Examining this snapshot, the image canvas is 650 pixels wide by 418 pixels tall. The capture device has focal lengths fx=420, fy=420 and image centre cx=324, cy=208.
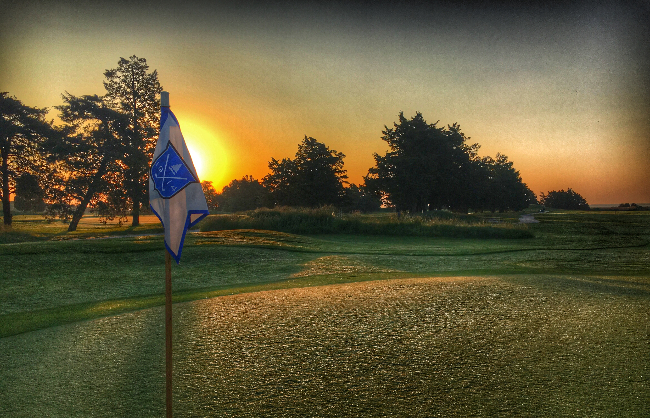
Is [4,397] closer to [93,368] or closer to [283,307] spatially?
[93,368]

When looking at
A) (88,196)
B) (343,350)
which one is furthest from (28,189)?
(343,350)

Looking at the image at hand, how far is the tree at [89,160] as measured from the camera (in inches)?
1246

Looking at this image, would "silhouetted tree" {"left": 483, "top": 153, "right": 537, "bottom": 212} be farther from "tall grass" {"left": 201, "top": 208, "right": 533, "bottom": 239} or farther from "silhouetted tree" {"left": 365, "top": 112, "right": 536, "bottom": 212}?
"tall grass" {"left": 201, "top": 208, "right": 533, "bottom": 239}

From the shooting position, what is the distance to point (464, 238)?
25.5 metres

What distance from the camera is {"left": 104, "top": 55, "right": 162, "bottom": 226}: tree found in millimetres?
34938

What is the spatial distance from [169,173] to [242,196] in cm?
9900

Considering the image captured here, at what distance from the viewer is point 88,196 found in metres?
33.4

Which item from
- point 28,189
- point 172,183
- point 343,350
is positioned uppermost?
point 28,189

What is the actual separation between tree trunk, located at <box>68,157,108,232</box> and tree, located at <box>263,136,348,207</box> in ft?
96.6

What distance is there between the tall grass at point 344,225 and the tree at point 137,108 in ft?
30.6

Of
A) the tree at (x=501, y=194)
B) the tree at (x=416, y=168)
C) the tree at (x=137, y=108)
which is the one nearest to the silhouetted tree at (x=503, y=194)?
the tree at (x=501, y=194)

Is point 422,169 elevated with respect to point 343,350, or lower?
elevated

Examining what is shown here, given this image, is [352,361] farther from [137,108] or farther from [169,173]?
[137,108]

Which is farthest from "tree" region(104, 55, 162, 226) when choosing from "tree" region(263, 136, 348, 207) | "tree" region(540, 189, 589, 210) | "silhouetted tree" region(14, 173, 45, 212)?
"tree" region(540, 189, 589, 210)
